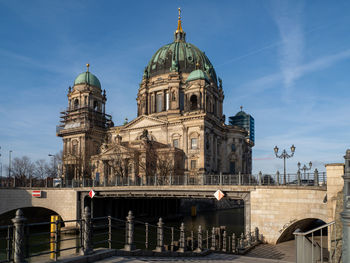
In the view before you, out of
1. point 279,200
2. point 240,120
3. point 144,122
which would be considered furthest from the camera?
point 240,120

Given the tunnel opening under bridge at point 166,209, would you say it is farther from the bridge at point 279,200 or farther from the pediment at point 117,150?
the pediment at point 117,150

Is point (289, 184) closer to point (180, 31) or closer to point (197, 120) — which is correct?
point (197, 120)

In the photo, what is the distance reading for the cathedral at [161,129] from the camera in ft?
197

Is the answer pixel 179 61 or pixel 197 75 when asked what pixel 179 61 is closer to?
pixel 179 61

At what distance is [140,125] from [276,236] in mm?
47687

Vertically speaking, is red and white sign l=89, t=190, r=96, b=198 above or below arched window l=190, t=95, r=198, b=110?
below

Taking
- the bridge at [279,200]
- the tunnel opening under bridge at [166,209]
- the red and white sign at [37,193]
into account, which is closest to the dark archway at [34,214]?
the red and white sign at [37,193]

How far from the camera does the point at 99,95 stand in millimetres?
78188

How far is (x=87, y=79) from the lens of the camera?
3007 inches

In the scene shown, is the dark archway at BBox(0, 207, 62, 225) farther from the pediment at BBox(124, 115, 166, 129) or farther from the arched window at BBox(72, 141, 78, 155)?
the pediment at BBox(124, 115, 166, 129)

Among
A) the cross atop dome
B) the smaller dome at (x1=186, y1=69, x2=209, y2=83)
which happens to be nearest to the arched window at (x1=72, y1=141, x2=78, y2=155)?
the smaller dome at (x1=186, y1=69, x2=209, y2=83)

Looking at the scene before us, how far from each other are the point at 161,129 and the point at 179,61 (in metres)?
19.8

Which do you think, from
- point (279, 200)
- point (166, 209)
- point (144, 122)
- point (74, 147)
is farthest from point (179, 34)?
point (279, 200)

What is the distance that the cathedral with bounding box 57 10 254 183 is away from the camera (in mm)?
60084
